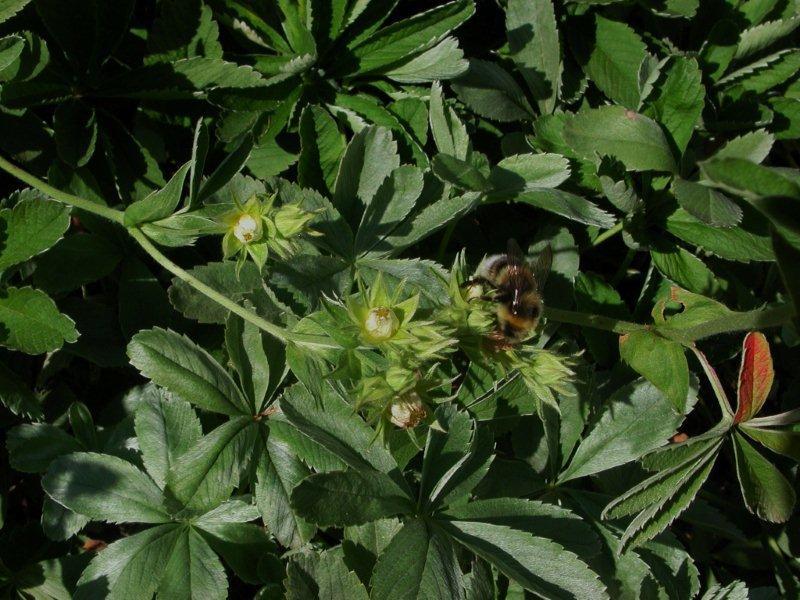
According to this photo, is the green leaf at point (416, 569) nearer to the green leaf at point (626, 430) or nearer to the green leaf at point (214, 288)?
the green leaf at point (626, 430)

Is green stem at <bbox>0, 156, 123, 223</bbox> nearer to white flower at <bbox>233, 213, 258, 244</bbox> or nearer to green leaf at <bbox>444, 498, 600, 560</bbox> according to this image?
white flower at <bbox>233, 213, 258, 244</bbox>

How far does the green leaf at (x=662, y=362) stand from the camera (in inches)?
79.4

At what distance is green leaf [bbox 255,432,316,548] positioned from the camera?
6.71 feet

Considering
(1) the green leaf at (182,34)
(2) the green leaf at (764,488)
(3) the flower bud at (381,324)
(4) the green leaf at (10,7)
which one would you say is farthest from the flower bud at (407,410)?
(4) the green leaf at (10,7)

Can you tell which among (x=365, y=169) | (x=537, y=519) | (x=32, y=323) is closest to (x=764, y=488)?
(x=537, y=519)

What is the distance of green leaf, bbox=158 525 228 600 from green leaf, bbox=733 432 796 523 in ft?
4.30

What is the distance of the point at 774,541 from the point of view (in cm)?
279

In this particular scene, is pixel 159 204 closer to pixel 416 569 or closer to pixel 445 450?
pixel 445 450

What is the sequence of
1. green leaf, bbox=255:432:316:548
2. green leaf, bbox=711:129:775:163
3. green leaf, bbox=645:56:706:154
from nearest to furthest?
green leaf, bbox=255:432:316:548 → green leaf, bbox=711:129:775:163 → green leaf, bbox=645:56:706:154

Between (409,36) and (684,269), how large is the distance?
1060 mm

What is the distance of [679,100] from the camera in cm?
229

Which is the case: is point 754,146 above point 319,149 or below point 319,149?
below

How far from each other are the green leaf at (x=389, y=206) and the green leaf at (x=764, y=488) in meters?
1.04

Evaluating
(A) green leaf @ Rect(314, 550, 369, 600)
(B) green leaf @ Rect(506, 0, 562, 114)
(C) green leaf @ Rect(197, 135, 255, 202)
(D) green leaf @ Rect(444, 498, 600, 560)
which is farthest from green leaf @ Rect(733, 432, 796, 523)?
(C) green leaf @ Rect(197, 135, 255, 202)
